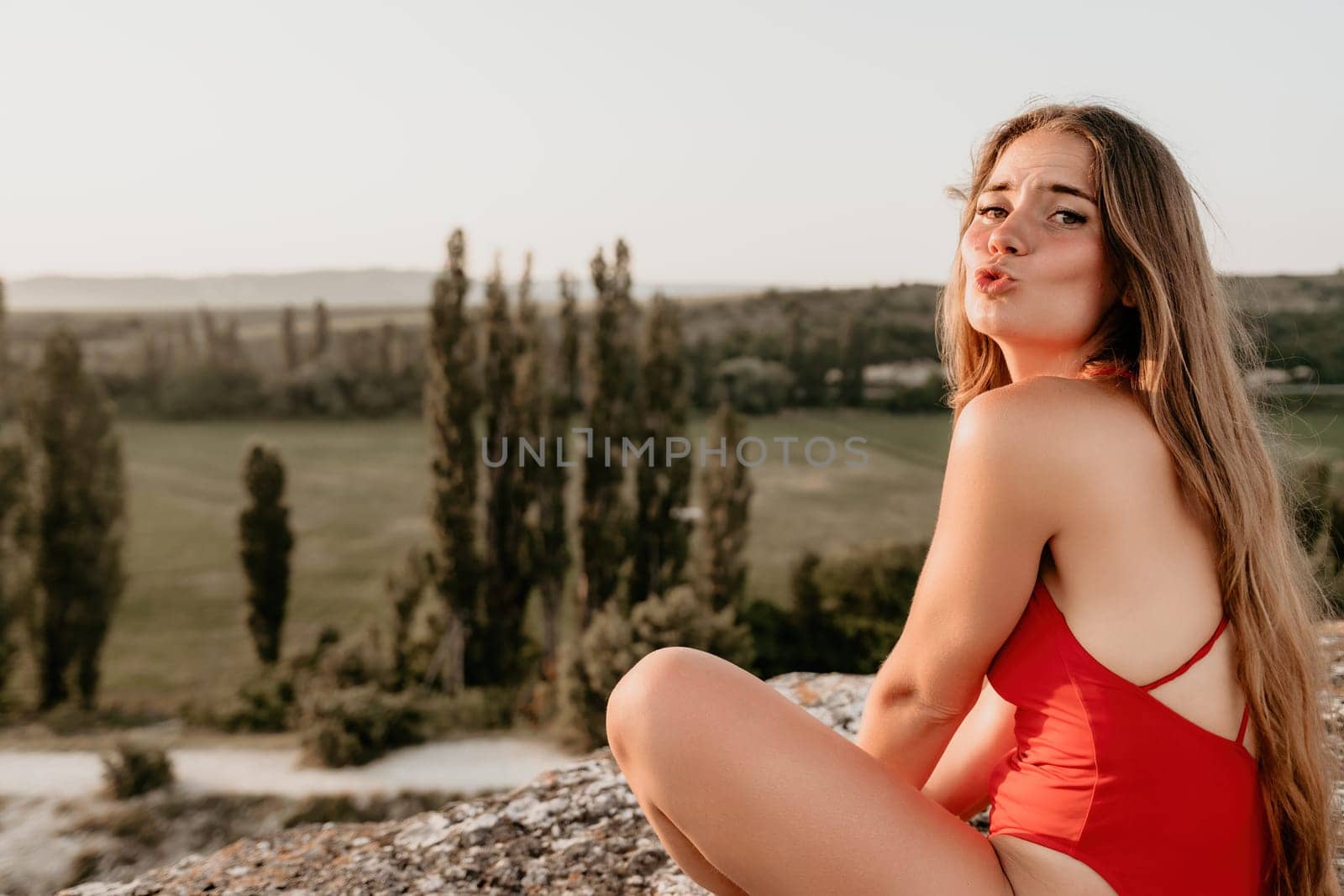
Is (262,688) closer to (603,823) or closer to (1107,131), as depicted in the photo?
(603,823)

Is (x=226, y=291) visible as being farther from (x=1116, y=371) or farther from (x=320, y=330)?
(x=1116, y=371)

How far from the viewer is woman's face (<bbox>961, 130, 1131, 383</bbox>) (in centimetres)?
154

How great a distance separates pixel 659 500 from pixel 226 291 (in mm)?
26786

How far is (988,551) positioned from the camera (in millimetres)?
1379

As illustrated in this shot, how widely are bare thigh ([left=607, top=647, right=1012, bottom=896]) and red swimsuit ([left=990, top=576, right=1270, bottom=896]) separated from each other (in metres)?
0.14

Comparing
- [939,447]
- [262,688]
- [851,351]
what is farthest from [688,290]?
[262,688]

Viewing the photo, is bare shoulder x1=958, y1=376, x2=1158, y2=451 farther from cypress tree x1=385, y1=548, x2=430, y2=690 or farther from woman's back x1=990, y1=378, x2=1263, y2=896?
cypress tree x1=385, y1=548, x2=430, y2=690

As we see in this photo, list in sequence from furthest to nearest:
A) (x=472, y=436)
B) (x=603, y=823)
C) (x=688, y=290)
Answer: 1. (x=688, y=290)
2. (x=472, y=436)
3. (x=603, y=823)

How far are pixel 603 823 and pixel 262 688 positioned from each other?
1936 centimetres

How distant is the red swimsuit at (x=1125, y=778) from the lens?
52.6 inches

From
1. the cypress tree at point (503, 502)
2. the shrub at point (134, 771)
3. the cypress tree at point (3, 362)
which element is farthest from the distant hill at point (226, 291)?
the shrub at point (134, 771)

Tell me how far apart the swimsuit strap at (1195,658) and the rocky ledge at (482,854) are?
1.08 m

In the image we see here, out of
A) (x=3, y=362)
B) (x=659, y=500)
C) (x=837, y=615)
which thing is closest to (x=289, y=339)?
(x=3, y=362)

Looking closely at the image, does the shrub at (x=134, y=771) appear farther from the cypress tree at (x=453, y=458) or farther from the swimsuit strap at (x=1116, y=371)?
the swimsuit strap at (x=1116, y=371)
